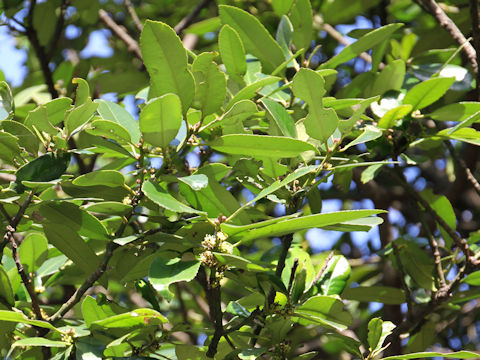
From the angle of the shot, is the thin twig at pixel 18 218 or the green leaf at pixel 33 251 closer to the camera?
the thin twig at pixel 18 218

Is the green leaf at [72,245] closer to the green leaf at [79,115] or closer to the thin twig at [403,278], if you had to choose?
the green leaf at [79,115]

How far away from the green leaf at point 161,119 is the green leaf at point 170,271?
16cm

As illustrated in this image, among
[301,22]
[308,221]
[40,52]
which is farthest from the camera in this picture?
[40,52]

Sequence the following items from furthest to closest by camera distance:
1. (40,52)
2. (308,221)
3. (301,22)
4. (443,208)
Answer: (40,52) < (443,208) < (301,22) < (308,221)

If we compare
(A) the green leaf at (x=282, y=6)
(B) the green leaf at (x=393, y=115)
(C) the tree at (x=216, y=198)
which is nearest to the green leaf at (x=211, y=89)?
(C) the tree at (x=216, y=198)

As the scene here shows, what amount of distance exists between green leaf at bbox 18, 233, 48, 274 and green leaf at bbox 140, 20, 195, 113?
0.37 meters

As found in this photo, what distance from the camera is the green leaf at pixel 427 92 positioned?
1.09 m

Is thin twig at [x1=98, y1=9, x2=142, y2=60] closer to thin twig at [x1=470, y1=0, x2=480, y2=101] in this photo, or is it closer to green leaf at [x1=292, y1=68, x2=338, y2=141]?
thin twig at [x1=470, y1=0, x2=480, y2=101]

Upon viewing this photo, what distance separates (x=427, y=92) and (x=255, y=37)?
1.03ft

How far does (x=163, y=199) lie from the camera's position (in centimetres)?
83

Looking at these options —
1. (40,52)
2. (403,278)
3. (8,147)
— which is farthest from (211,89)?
(40,52)

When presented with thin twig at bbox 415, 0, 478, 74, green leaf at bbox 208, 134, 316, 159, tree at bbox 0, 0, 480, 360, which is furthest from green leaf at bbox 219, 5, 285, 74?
thin twig at bbox 415, 0, 478, 74

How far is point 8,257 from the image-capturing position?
1158 millimetres

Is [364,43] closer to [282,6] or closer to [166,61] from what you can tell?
[282,6]
